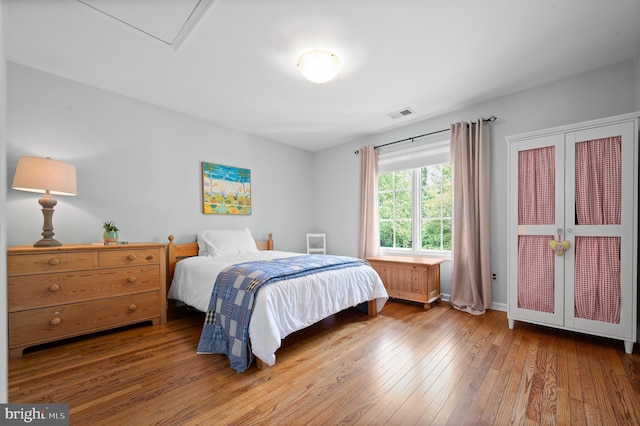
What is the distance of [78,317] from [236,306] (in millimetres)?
1481

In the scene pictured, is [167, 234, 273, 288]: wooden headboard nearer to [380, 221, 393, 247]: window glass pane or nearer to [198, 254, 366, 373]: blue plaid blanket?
[198, 254, 366, 373]: blue plaid blanket

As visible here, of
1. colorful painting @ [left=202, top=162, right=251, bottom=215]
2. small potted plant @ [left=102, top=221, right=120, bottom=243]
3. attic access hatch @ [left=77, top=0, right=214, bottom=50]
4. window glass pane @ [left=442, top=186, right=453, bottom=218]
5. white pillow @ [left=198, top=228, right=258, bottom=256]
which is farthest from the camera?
colorful painting @ [left=202, top=162, right=251, bottom=215]

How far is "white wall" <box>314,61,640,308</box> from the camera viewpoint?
8.43 feet

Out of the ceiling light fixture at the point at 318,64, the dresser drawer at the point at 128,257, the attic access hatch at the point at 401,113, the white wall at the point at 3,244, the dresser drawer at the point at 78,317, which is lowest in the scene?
the dresser drawer at the point at 78,317

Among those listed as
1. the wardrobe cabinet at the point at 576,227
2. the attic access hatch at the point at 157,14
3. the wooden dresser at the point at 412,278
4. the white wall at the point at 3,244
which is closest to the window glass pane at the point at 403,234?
the wooden dresser at the point at 412,278

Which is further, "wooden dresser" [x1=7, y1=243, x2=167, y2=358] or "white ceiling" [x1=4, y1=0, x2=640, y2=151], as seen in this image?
"wooden dresser" [x1=7, y1=243, x2=167, y2=358]

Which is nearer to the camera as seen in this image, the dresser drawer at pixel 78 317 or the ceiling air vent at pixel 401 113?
the dresser drawer at pixel 78 317

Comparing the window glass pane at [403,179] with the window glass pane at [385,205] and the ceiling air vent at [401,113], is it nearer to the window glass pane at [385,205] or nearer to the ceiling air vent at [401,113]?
the window glass pane at [385,205]

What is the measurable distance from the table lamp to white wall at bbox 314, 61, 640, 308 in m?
3.57

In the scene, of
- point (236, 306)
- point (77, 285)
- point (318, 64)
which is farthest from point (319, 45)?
point (77, 285)

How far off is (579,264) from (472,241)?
40.1 inches

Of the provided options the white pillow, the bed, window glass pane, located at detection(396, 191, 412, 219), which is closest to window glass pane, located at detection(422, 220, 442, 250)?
window glass pane, located at detection(396, 191, 412, 219)

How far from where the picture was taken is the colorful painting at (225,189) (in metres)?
3.73

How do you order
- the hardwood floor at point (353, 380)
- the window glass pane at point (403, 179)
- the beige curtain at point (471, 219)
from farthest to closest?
the window glass pane at point (403, 179)
the beige curtain at point (471, 219)
the hardwood floor at point (353, 380)
